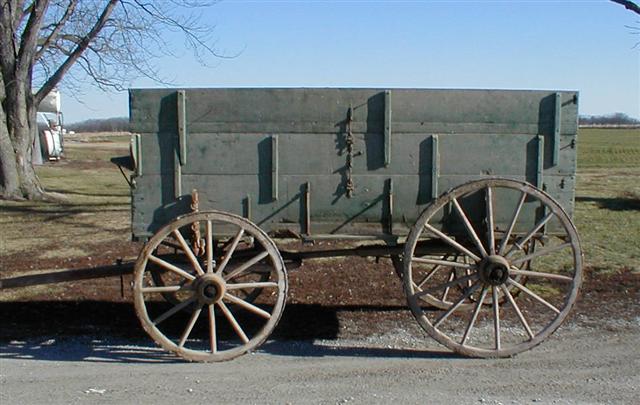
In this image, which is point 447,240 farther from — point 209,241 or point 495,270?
point 209,241

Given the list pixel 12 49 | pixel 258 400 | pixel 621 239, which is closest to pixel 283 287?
pixel 258 400

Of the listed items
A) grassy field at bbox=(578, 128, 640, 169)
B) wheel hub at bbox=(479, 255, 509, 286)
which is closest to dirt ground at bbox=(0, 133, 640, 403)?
wheel hub at bbox=(479, 255, 509, 286)

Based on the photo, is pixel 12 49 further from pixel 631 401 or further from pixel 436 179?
pixel 631 401

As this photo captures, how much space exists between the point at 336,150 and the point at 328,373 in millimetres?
1744

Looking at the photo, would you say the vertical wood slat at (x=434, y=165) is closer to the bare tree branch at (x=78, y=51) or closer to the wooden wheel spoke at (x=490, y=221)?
the wooden wheel spoke at (x=490, y=221)

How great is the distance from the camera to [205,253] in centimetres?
593

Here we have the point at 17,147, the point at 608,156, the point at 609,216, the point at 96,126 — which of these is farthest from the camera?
the point at 96,126

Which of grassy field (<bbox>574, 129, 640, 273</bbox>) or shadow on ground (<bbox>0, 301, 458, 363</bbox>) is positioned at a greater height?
shadow on ground (<bbox>0, 301, 458, 363</bbox>)

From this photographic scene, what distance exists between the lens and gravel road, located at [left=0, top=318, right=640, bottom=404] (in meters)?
4.93

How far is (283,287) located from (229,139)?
1.27 m

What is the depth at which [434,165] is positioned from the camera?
5.75 metres

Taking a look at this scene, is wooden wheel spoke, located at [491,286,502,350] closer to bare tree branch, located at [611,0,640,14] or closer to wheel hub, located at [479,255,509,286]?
wheel hub, located at [479,255,509,286]

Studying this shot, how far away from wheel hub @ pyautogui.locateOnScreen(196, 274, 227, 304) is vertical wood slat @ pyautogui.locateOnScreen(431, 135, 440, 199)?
72.6 inches

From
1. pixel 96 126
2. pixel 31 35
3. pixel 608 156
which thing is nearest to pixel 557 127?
pixel 31 35
